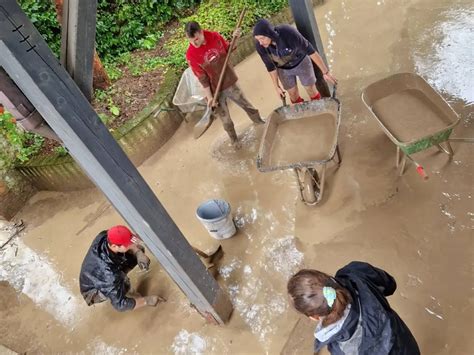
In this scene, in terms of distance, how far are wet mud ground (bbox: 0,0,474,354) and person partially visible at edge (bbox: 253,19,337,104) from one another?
1006 millimetres

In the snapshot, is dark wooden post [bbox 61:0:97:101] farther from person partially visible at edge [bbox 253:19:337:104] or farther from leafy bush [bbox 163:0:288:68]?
leafy bush [bbox 163:0:288:68]

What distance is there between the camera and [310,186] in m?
4.73

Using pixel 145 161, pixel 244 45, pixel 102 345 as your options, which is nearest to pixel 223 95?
pixel 145 161

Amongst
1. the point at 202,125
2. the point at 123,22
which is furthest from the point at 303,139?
the point at 123,22

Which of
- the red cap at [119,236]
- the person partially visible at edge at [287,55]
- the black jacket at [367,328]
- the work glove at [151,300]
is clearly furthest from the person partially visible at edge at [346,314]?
the person partially visible at edge at [287,55]

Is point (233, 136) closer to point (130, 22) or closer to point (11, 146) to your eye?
point (11, 146)

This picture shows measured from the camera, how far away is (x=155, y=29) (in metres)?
8.84

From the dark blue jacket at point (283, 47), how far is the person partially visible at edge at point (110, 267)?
2.51 m

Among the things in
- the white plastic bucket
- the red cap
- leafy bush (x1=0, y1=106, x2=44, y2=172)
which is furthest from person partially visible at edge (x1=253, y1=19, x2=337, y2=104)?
leafy bush (x1=0, y1=106, x2=44, y2=172)

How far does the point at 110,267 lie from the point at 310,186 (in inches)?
92.3

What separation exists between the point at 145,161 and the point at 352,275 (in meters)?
4.52

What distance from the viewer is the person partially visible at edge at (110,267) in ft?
13.6

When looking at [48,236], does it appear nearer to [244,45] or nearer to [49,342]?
[49,342]

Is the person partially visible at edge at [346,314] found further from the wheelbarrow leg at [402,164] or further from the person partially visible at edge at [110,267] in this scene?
the wheelbarrow leg at [402,164]
